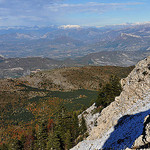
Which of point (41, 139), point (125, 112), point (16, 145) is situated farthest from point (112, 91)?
point (16, 145)

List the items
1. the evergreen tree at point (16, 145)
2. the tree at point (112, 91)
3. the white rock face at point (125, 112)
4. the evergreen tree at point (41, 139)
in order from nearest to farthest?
the white rock face at point (125, 112) < the tree at point (112, 91) < the evergreen tree at point (41, 139) < the evergreen tree at point (16, 145)

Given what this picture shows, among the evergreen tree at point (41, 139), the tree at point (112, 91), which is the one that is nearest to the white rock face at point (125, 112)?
the tree at point (112, 91)

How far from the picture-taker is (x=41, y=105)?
130750mm

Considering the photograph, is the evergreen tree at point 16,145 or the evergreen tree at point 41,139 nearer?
the evergreen tree at point 41,139

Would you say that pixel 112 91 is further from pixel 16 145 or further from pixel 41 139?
pixel 16 145

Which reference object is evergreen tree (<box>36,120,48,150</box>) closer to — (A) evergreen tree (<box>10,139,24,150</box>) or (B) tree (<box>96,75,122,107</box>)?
(A) evergreen tree (<box>10,139,24,150</box>)

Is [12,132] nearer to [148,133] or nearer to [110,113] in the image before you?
[110,113]

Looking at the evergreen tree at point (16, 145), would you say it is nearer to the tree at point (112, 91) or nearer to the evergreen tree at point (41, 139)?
the evergreen tree at point (41, 139)

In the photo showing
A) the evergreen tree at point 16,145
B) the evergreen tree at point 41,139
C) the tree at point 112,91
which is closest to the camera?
the tree at point 112,91

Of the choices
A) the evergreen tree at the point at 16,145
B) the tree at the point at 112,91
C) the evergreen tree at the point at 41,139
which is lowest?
the evergreen tree at the point at 16,145

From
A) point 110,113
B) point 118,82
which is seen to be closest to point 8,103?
point 118,82

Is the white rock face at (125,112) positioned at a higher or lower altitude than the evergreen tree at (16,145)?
higher

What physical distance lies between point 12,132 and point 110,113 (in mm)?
78068

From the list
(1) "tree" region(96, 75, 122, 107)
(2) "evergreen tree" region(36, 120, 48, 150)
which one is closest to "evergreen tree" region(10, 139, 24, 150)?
(2) "evergreen tree" region(36, 120, 48, 150)
